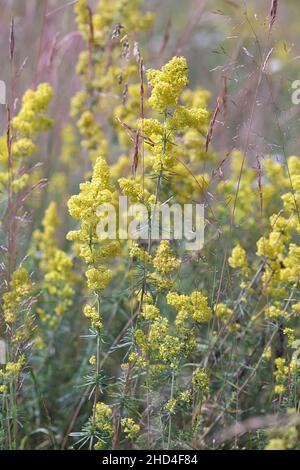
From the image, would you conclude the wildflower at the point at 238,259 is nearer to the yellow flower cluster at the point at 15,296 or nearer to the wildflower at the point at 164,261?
the wildflower at the point at 164,261

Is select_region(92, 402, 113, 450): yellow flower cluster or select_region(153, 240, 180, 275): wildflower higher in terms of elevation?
select_region(153, 240, 180, 275): wildflower

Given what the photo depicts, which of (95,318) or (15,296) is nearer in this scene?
(95,318)

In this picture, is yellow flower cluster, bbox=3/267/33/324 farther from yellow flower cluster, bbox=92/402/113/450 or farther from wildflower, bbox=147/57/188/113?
wildflower, bbox=147/57/188/113

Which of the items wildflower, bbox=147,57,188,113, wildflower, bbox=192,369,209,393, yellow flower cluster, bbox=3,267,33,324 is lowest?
A: wildflower, bbox=192,369,209,393

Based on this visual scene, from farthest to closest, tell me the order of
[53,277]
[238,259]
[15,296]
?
[53,277]
[238,259]
[15,296]

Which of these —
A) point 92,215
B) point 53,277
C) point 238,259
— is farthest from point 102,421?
point 53,277

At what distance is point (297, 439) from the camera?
6.60ft

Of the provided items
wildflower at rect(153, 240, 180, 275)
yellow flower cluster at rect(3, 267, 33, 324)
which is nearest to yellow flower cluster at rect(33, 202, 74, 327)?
yellow flower cluster at rect(3, 267, 33, 324)

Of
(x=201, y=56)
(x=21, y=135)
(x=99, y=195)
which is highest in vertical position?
(x=201, y=56)

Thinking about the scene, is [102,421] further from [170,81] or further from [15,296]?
[170,81]
